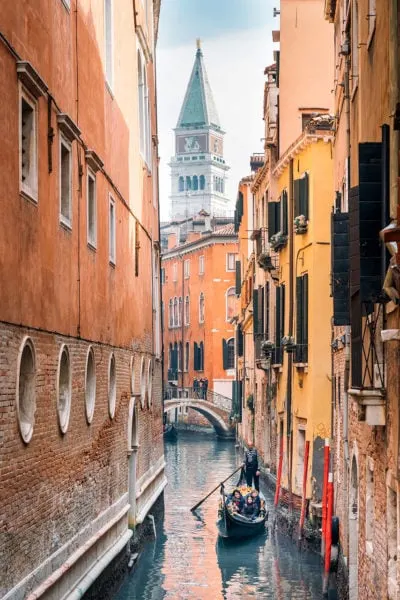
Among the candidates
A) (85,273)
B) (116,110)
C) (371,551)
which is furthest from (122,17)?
(371,551)

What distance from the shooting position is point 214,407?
2319 inches

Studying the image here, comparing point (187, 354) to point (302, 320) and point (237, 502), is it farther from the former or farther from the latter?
point (302, 320)

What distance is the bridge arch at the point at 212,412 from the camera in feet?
192

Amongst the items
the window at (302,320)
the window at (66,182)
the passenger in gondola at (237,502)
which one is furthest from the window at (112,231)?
the passenger in gondola at (237,502)

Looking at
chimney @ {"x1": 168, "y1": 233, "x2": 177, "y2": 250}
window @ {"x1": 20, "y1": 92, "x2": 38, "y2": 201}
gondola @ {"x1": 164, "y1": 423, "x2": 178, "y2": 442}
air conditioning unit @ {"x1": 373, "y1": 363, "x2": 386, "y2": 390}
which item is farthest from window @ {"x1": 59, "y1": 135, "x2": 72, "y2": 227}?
chimney @ {"x1": 168, "y1": 233, "x2": 177, "y2": 250}

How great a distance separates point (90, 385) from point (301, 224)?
7.45 metres

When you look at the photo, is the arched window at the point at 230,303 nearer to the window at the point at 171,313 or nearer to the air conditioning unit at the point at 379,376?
the window at the point at 171,313

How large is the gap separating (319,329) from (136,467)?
375 cm

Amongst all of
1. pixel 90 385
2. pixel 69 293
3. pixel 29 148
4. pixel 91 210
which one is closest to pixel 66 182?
pixel 69 293

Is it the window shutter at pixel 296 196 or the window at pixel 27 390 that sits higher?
the window shutter at pixel 296 196

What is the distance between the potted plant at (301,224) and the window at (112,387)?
17.8 feet

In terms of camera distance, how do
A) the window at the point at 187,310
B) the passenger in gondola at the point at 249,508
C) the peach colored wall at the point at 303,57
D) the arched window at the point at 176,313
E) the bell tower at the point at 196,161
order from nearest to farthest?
the passenger in gondola at the point at 249,508 < the peach colored wall at the point at 303,57 < the window at the point at 187,310 < the arched window at the point at 176,313 < the bell tower at the point at 196,161

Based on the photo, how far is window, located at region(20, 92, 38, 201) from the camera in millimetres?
11984

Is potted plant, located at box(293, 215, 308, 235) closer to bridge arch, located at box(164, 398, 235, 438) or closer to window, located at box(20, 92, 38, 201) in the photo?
window, located at box(20, 92, 38, 201)
